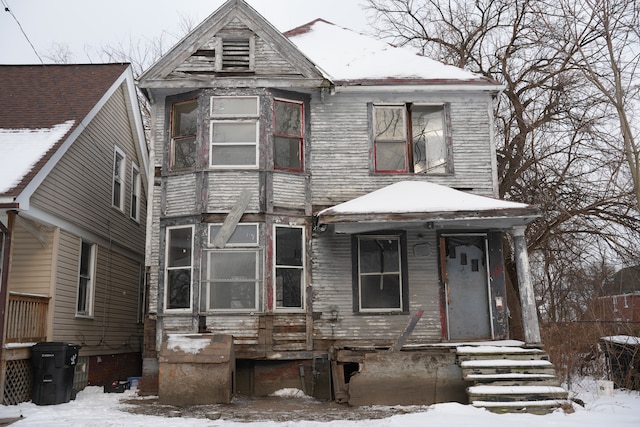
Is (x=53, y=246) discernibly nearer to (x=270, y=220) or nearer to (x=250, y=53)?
(x=270, y=220)

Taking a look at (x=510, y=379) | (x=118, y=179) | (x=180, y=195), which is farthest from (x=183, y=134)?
(x=510, y=379)

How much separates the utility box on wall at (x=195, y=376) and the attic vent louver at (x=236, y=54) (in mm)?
5913

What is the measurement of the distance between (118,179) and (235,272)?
20.3 ft

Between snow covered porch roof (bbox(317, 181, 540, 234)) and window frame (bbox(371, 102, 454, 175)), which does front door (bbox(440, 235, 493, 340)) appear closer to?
snow covered porch roof (bbox(317, 181, 540, 234))

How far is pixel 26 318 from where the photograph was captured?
10992mm

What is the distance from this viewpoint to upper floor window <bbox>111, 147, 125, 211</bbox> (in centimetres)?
1599

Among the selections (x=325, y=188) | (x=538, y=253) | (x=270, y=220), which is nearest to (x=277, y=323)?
(x=270, y=220)

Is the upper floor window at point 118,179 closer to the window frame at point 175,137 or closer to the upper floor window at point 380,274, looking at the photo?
the window frame at point 175,137

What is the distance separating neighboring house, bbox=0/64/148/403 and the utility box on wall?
8.50 feet

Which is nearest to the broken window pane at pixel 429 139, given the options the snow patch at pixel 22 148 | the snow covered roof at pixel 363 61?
the snow covered roof at pixel 363 61

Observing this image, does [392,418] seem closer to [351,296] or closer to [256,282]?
[351,296]

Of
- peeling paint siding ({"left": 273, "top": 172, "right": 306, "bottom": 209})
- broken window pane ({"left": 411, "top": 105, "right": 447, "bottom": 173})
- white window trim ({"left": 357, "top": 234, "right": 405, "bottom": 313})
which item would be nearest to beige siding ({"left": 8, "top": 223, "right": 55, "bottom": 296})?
peeling paint siding ({"left": 273, "top": 172, "right": 306, "bottom": 209})

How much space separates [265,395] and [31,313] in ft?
15.1

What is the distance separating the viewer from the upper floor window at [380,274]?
40.7 feet
